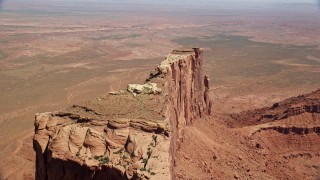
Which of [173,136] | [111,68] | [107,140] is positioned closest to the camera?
[107,140]

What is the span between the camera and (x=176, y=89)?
30.2m

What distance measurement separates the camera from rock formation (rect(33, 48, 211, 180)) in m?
15.1

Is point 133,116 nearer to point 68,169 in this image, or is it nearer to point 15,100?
point 68,169

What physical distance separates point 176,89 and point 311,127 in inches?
679

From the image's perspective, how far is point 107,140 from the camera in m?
16.3

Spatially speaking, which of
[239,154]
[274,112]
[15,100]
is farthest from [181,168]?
[15,100]

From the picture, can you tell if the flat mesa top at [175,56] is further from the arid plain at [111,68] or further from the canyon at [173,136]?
the arid plain at [111,68]

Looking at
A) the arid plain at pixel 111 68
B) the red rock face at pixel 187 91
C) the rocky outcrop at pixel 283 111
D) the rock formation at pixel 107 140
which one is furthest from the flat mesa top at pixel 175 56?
the arid plain at pixel 111 68

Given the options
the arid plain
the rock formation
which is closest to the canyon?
the rock formation

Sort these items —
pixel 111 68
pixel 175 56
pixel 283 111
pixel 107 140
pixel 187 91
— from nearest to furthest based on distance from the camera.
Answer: pixel 107 140 < pixel 175 56 < pixel 187 91 < pixel 283 111 < pixel 111 68

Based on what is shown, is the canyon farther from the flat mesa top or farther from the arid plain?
the arid plain

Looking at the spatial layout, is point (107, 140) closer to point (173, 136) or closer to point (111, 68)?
point (173, 136)

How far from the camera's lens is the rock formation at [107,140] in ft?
49.6

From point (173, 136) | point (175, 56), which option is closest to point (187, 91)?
point (175, 56)
